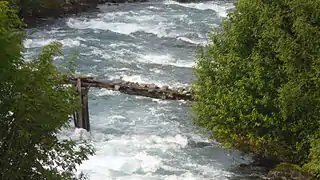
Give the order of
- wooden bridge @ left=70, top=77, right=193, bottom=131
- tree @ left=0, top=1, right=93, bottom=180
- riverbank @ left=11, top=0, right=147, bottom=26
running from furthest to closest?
1. riverbank @ left=11, top=0, right=147, bottom=26
2. wooden bridge @ left=70, top=77, right=193, bottom=131
3. tree @ left=0, top=1, right=93, bottom=180

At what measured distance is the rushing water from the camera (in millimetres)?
18734

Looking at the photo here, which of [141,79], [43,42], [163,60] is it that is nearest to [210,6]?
[163,60]

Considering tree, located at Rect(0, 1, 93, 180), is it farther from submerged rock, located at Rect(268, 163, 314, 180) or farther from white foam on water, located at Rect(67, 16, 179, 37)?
white foam on water, located at Rect(67, 16, 179, 37)

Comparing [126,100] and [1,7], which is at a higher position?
[1,7]

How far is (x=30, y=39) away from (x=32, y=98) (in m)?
26.9

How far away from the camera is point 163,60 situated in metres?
31.9

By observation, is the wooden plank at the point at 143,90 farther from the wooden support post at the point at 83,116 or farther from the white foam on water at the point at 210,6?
the white foam on water at the point at 210,6

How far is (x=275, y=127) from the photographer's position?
1727 cm

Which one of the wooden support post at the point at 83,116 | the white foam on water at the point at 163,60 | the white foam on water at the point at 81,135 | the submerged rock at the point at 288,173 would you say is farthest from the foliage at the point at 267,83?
the white foam on water at the point at 163,60

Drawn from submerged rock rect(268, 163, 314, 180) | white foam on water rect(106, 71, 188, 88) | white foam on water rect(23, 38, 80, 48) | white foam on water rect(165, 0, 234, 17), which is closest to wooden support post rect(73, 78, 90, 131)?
white foam on water rect(106, 71, 188, 88)

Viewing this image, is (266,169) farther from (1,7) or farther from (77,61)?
(77,61)

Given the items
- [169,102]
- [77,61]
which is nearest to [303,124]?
[169,102]

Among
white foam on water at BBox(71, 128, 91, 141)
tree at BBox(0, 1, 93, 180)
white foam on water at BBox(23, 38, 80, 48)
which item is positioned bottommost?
white foam on water at BBox(71, 128, 91, 141)

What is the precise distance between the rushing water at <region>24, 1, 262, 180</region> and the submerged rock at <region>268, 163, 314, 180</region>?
103 cm
